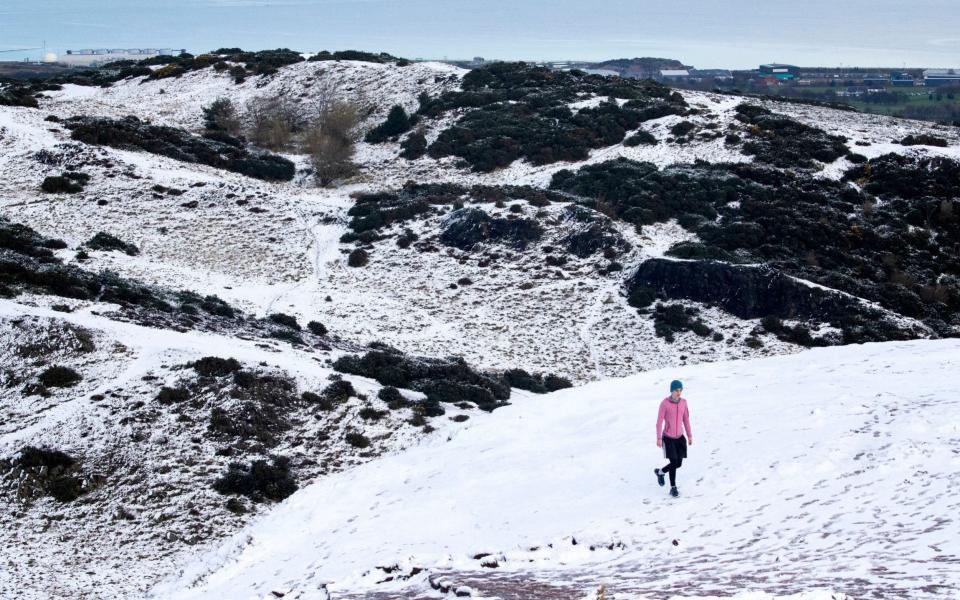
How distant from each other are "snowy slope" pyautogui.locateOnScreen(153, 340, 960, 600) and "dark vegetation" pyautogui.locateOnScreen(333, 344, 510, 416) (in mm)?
4307

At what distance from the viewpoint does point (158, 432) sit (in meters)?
18.3

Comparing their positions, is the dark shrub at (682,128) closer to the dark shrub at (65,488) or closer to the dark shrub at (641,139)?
the dark shrub at (641,139)

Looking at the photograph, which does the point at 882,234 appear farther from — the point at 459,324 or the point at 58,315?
the point at 58,315

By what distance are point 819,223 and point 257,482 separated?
32496 mm

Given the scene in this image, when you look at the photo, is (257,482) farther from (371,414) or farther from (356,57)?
(356,57)

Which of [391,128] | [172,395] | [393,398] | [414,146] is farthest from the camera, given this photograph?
[391,128]

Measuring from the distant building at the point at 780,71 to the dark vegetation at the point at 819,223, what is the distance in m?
135

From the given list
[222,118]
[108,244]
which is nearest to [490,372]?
[108,244]

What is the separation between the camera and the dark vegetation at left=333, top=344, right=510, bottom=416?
893 inches

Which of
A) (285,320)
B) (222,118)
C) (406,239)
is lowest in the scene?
(285,320)

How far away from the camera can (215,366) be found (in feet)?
68.6

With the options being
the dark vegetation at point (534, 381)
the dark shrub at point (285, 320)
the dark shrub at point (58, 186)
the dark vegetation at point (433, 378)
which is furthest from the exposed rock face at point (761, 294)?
the dark shrub at point (58, 186)

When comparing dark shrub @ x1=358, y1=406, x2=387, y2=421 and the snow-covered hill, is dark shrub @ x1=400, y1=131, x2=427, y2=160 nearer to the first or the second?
the snow-covered hill

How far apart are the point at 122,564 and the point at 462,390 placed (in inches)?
439
